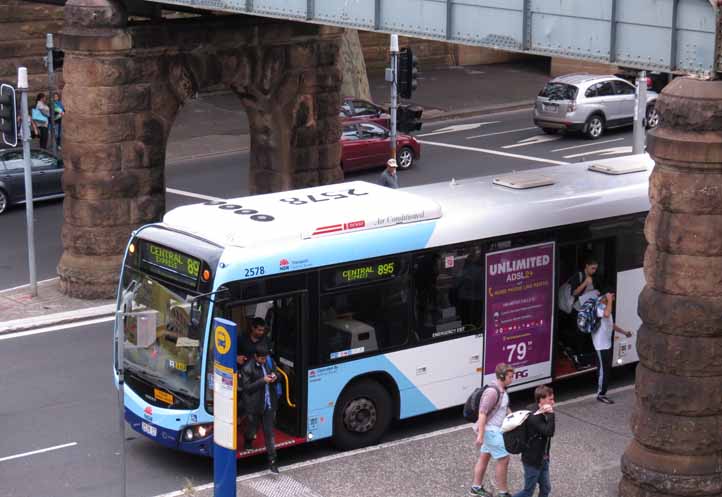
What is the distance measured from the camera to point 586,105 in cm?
3716

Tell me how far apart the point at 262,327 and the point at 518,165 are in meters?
20.5

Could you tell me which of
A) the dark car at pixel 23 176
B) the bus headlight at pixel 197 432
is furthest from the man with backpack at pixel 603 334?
the dark car at pixel 23 176

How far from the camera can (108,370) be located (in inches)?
704

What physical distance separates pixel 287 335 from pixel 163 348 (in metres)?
1.30

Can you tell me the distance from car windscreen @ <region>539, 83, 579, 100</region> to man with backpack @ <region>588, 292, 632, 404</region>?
70.8ft

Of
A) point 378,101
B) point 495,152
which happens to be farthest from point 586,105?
point 378,101

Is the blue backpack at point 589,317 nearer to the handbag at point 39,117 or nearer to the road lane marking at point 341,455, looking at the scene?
the road lane marking at point 341,455

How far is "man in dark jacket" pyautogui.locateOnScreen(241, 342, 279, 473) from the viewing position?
13523 mm

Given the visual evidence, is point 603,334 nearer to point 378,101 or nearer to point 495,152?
point 495,152

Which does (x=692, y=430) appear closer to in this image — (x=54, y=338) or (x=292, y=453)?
(x=292, y=453)

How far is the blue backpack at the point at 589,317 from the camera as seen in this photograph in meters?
16.0

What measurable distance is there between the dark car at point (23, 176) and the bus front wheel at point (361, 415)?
51.5 ft

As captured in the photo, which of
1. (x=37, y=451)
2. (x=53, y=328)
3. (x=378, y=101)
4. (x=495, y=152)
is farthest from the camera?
(x=378, y=101)

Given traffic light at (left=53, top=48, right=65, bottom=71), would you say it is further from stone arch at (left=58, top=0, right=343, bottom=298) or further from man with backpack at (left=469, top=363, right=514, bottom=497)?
man with backpack at (left=469, top=363, right=514, bottom=497)
